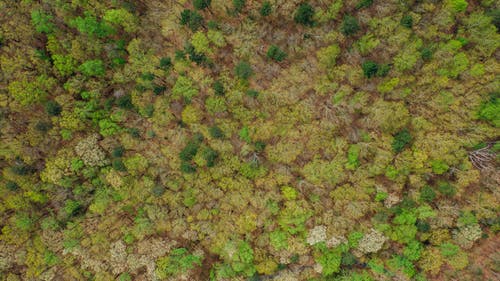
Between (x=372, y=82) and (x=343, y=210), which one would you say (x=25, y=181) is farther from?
(x=372, y=82)

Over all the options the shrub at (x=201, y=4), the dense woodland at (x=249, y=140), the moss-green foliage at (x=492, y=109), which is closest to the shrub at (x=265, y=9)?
the dense woodland at (x=249, y=140)

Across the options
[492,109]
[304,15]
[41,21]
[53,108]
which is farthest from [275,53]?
[41,21]

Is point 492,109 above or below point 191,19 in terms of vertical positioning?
below

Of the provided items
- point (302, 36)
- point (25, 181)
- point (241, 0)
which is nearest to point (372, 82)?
point (302, 36)

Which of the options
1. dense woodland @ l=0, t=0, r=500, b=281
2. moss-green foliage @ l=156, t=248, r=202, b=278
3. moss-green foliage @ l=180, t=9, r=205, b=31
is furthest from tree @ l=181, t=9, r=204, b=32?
moss-green foliage @ l=156, t=248, r=202, b=278

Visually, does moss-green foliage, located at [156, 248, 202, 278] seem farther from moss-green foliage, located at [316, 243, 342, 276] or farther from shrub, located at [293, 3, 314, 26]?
shrub, located at [293, 3, 314, 26]

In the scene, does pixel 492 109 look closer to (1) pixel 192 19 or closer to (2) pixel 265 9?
(2) pixel 265 9
